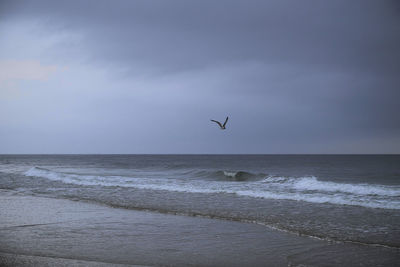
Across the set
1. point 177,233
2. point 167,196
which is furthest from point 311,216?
point 167,196

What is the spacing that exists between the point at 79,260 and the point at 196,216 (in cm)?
547

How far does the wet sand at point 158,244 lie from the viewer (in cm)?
619

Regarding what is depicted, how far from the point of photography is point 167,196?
52.6 ft

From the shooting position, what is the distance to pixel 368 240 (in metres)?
7.91

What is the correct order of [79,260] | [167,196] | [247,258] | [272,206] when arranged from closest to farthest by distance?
[79,260] → [247,258] → [272,206] → [167,196]

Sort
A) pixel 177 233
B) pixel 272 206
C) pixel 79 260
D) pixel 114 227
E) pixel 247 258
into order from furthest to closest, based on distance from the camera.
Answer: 1. pixel 272 206
2. pixel 114 227
3. pixel 177 233
4. pixel 247 258
5. pixel 79 260

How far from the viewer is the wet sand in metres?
6.19

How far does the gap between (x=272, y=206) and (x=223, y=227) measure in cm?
424

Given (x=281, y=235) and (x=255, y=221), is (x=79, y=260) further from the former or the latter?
(x=255, y=221)

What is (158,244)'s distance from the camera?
7.39m

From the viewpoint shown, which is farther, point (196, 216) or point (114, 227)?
point (196, 216)

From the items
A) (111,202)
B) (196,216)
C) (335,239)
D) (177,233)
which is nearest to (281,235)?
(335,239)

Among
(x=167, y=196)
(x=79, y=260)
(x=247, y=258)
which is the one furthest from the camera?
(x=167, y=196)

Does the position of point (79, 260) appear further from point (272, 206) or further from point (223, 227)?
point (272, 206)
